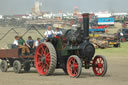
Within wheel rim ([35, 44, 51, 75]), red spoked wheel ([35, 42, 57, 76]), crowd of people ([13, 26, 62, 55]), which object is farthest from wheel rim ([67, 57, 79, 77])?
crowd of people ([13, 26, 62, 55])

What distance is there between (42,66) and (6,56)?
248 centimetres

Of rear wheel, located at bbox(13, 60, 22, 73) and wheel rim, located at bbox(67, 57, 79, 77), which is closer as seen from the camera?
wheel rim, located at bbox(67, 57, 79, 77)

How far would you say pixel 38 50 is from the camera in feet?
41.5

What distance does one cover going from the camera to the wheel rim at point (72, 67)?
37.5 ft

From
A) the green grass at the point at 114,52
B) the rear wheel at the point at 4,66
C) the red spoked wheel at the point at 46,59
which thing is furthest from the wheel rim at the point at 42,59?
the green grass at the point at 114,52

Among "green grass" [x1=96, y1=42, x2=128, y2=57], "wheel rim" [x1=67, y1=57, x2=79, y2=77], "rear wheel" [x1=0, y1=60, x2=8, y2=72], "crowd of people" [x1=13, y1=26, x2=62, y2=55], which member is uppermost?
"crowd of people" [x1=13, y1=26, x2=62, y2=55]

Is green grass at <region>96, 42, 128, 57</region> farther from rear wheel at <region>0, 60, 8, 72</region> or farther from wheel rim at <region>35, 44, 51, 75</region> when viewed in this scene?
wheel rim at <region>35, 44, 51, 75</region>

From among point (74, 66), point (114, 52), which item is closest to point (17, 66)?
point (74, 66)

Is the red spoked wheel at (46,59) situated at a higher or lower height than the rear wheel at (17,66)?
higher

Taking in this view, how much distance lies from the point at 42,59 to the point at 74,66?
140 centimetres

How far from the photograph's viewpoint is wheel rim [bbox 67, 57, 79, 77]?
1144 cm

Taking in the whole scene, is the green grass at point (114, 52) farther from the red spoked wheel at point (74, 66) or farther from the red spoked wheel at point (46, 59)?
the red spoked wheel at point (74, 66)

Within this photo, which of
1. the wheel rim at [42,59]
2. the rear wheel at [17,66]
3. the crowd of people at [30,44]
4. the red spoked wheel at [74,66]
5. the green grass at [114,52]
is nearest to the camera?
the red spoked wheel at [74,66]

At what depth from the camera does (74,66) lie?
450 inches
